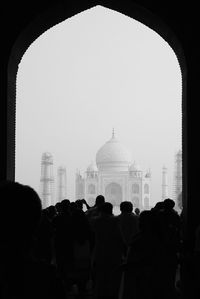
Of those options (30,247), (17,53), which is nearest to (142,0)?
(17,53)

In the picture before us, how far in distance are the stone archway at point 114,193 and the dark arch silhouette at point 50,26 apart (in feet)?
124

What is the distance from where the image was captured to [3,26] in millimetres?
5566

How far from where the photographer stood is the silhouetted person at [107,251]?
4.44 meters

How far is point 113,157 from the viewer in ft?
139

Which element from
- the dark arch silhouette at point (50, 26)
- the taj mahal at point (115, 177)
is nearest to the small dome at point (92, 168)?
the taj mahal at point (115, 177)

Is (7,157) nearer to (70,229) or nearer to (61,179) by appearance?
(70,229)

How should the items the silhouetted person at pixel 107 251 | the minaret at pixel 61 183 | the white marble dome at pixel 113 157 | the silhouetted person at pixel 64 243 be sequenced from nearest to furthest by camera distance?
the silhouetted person at pixel 107 251 → the silhouetted person at pixel 64 243 → the white marble dome at pixel 113 157 → the minaret at pixel 61 183

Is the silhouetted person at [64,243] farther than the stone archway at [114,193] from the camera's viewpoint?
No

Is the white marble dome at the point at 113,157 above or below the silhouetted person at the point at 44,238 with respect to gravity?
above

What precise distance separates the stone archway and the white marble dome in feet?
6.55

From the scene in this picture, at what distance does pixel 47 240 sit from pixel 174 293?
84.1 inches

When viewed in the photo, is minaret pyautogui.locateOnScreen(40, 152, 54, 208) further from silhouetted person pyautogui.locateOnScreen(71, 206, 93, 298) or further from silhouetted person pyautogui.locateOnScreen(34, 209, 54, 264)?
silhouetted person pyautogui.locateOnScreen(71, 206, 93, 298)

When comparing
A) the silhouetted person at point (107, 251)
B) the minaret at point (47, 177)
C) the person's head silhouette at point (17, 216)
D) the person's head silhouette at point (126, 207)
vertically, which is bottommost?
the silhouetted person at point (107, 251)

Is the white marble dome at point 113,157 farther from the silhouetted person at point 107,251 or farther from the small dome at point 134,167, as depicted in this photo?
the silhouetted person at point 107,251
